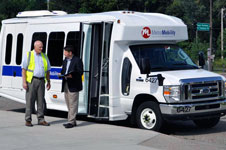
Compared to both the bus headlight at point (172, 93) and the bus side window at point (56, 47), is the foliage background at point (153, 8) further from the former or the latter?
the bus headlight at point (172, 93)

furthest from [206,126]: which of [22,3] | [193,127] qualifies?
[22,3]

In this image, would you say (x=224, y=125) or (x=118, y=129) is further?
(x=224, y=125)

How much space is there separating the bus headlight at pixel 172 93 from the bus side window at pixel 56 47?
3.46 m

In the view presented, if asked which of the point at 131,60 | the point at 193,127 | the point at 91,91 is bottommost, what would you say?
the point at 193,127

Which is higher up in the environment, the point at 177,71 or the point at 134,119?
the point at 177,71

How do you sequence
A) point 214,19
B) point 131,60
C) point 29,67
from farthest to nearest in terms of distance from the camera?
point 214,19 < point 131,60 < point 29,67

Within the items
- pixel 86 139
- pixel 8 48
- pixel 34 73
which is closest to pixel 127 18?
pixel 34 73

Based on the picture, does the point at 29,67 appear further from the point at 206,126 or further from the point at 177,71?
the point at 206,126

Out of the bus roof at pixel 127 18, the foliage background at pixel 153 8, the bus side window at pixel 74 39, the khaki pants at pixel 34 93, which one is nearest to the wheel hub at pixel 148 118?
the bus roof at pixel 127 18

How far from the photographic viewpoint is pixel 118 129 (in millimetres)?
10289

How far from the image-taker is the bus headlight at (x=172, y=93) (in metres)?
10.1

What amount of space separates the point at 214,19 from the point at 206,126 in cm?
7878

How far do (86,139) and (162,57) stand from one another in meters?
3.17

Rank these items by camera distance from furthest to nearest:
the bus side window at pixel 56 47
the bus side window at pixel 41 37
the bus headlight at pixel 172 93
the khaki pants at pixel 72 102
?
the bus side window at pixel 41 37, the bus side window at pixel 56 47, the khaki pants at pixel 72 102, the bus headlight at pixel 172 93
